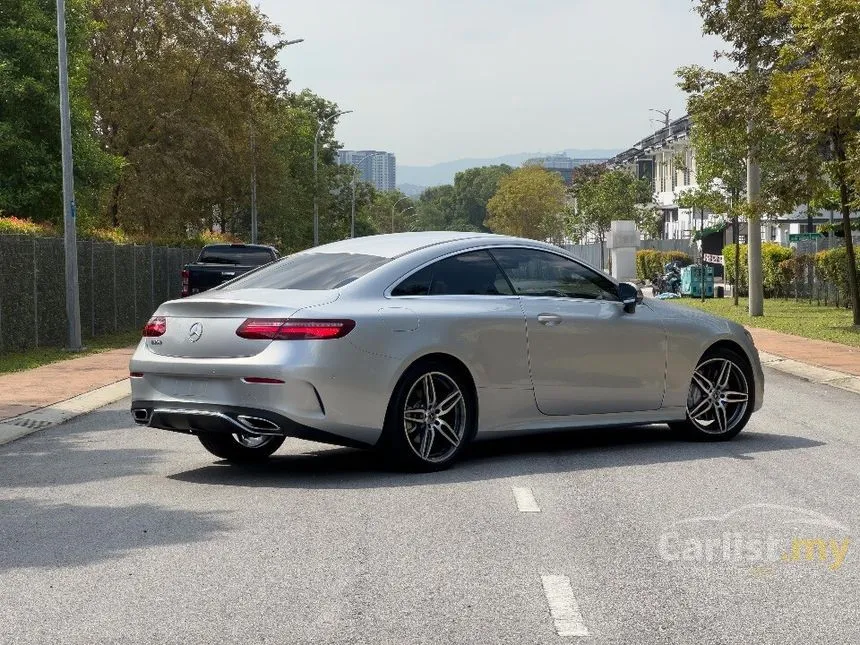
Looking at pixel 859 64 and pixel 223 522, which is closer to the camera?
pixel 223 522

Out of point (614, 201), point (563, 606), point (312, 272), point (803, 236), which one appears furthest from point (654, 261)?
point (563, 606)

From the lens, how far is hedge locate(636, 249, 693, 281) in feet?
200

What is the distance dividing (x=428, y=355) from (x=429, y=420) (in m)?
0.43

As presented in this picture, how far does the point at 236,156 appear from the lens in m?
53.1

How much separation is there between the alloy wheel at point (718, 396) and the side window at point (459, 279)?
200cm

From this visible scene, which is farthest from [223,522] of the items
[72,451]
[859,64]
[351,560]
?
[859,64]

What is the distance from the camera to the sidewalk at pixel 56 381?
15484mm

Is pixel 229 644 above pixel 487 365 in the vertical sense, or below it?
below

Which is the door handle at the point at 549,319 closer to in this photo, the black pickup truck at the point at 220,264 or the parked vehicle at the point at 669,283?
the black pickup truck at the point at 220,264

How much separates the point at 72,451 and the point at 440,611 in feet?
21.2

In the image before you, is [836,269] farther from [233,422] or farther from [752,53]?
[233,422]

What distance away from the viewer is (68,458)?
11328 millimetres

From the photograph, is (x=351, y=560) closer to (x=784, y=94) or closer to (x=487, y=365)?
(x=487, y=365)

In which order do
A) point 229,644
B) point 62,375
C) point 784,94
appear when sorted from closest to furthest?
1. point 229,644
2. point 62,375
3. point 784,94
